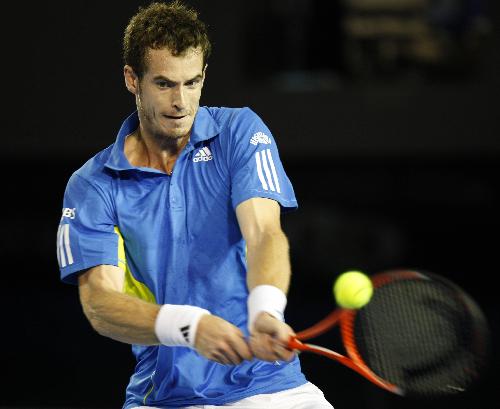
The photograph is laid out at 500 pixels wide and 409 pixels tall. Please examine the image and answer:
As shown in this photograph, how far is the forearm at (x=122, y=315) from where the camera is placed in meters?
3.12

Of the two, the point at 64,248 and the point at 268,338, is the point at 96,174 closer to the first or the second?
the point at 64,248

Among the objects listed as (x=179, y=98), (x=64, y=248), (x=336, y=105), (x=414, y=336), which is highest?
(x=179, y=98)

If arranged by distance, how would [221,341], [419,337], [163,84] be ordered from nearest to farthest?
[221,341] < [419,337] < [163,84]

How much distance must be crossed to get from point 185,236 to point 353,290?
1.97ft

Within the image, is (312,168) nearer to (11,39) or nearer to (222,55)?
(222,55)

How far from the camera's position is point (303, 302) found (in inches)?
328

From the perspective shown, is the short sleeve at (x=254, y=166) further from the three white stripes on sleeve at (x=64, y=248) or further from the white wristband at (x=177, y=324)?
the three white stripes on sleeve at (x=64, y=248)

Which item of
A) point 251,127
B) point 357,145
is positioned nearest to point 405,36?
point 357,145

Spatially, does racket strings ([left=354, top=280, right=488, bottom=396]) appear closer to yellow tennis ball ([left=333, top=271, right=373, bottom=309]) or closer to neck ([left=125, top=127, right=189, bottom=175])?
yellow tennis ball ([left=333, top=271, right=373, bottom=309])

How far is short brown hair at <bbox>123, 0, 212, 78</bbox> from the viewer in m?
3.33

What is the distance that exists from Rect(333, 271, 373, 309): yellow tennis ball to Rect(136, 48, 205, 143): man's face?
760mm

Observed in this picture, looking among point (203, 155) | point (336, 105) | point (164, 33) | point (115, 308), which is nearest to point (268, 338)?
point (115, 308)

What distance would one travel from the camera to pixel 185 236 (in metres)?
3.39

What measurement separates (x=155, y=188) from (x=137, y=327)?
54 cm
